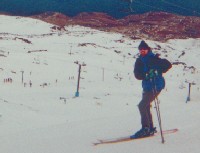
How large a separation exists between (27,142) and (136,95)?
10.6 m

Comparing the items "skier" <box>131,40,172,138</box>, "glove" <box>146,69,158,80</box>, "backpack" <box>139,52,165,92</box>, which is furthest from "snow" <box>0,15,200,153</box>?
"glove" <box>146,69,158,80</box>

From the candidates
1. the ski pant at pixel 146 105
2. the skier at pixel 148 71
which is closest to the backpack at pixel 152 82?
the skier at pixel 148 71

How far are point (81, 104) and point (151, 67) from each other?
8137 mm

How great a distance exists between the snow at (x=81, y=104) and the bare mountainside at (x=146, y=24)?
3330 cm

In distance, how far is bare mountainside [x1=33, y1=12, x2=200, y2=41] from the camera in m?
73.4

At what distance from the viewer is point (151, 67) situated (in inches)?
348

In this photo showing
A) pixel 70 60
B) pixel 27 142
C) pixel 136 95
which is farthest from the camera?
pixel 70 60

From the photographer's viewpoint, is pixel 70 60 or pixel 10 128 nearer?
pixel 10 128

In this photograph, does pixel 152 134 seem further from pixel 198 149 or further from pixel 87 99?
pixel 87 99

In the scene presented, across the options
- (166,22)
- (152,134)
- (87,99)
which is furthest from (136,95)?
(166,22)

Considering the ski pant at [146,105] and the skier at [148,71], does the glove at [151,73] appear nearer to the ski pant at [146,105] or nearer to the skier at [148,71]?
the skier at [148,71]

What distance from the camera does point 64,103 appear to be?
16609 mm

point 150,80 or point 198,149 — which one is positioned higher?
point 150,80

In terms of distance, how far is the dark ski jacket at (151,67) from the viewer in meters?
8.81
